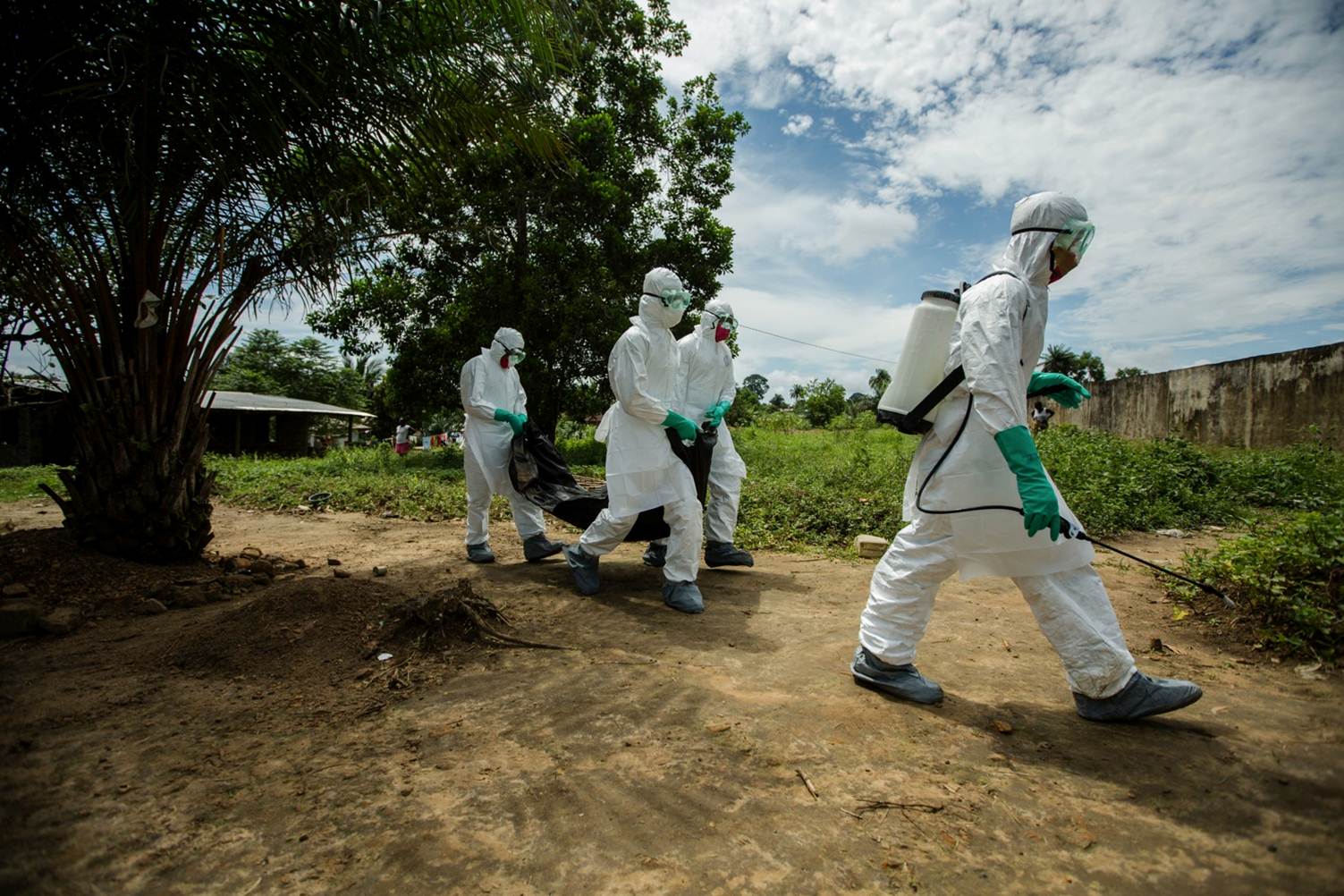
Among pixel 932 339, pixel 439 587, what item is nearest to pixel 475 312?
pixel 439 587

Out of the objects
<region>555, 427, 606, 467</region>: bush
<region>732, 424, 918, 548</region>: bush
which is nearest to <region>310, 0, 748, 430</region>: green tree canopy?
<region>555, 427, 606, 467</region>: bush

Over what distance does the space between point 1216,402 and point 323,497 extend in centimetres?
1531

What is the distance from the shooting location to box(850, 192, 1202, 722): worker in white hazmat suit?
2.44m

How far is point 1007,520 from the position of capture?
255cm

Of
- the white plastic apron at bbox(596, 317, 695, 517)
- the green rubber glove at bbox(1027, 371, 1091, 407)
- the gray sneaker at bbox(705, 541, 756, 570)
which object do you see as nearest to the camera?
the green rubber glove at bbox(1027, 371, 1091, 407)

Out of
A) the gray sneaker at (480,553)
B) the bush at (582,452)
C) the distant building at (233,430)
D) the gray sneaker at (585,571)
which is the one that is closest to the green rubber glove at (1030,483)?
the gray sneaker at (585,571)

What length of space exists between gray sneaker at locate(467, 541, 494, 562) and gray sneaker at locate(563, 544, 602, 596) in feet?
3.94

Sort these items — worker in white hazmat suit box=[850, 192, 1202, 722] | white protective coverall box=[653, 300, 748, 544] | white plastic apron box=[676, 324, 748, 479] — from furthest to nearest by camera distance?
white plastic apron box=[676, 324, 748, 479] → white protective coverall box=[653, 300, 748, 544] → worker in white hazmat suit box=[850, 192, 1202, 722]

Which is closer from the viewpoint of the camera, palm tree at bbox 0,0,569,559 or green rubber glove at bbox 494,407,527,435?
palm tree at bbox 0,0,569,559

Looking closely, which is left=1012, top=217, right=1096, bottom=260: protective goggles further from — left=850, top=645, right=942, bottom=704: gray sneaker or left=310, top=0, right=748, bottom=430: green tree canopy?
left=310, top=0, right=748, bottom=430: green tree canopy

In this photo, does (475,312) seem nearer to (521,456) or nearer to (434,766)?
(521,456)

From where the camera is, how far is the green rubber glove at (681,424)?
4121 mm

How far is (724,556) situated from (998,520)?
271 centimetres

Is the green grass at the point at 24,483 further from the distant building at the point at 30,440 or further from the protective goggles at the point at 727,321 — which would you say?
the protective goggles at the point at 727,321
